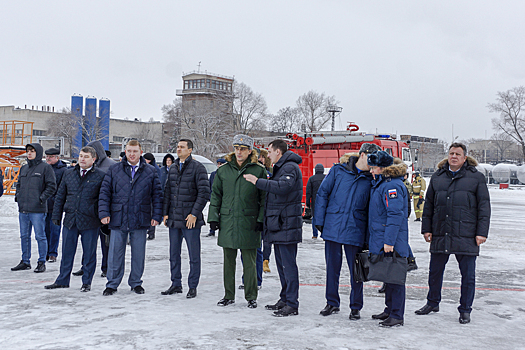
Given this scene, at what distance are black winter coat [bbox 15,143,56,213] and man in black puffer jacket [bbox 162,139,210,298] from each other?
2.48m

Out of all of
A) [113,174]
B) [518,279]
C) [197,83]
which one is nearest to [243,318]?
[113,174]

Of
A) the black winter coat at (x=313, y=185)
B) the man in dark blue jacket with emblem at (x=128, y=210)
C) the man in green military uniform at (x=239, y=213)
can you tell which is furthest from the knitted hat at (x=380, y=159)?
the black winter coat at (x=313, y=185)

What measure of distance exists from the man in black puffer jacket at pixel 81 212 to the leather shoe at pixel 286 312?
8.62ft

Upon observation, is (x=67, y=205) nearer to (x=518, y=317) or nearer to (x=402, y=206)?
(x=402, y=206)

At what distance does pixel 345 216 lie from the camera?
5.12 m

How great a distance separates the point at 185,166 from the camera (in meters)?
6.20

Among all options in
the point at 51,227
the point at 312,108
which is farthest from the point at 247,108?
the point at 51,227

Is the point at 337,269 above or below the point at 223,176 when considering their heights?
below

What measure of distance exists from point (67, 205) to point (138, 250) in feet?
3.75

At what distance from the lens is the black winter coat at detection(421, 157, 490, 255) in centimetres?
522

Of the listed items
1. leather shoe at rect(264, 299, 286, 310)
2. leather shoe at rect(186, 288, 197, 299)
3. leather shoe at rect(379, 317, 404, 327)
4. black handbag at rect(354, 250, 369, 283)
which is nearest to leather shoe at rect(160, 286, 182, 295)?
leather shoe at rect(186, 288, 197, 299)

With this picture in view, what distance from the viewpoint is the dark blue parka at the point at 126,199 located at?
609 cm

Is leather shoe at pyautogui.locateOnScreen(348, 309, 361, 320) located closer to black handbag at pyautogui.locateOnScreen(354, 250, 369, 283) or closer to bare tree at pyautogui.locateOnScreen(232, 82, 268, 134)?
black handbag at pyautogui.locateOnScreen(354, 250, 369, 283)

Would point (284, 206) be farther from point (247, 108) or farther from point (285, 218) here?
point (247, 108)
